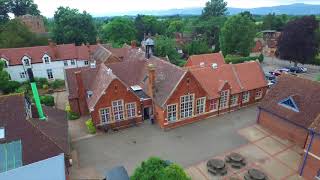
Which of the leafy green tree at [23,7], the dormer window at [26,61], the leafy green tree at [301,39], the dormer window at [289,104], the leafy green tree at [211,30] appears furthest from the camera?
the leafy green tree at [211,30]

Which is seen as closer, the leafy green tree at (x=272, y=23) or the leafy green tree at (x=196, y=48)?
the leafy green tree at (x=196, y=48)

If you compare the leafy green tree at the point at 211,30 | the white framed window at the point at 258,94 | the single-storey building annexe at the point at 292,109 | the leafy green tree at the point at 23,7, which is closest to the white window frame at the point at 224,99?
the single-storey building annexe at the point at 292,109

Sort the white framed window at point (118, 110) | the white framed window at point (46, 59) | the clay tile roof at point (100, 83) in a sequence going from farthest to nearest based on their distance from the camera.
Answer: the white framed window at point (46, 59), the white framed window at point (118, 110), the clay tile roof at point (100, 83)

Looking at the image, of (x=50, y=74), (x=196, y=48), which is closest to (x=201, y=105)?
(x=50, y=74)

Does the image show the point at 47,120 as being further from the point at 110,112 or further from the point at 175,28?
the point at 175,28

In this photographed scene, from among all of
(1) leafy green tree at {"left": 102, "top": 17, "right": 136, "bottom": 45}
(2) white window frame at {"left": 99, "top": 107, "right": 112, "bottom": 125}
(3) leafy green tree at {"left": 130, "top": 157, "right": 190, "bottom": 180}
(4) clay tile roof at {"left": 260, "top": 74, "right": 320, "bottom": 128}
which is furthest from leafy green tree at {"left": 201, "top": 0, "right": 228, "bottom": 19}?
(3) leafy green tree at {"left": 130, "top": 157, "right": 190, "bottom": 180}

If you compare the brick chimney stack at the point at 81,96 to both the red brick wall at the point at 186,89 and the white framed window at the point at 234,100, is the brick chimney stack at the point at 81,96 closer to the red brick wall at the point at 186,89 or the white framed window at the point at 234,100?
the red brick wall at the point at 186,89
